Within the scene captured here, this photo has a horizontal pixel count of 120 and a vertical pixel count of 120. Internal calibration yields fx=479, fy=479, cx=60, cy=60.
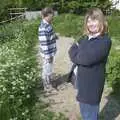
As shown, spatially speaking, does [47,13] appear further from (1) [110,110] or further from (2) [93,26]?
(2) [93,26]

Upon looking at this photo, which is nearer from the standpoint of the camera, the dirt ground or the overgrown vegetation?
the dirt ground

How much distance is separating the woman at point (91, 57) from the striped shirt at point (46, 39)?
273 cm

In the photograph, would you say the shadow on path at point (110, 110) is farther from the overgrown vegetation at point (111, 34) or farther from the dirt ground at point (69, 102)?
the overgrown vegetation at point (111, 34)

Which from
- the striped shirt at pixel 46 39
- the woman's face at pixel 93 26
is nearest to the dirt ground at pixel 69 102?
the striped shirt at pixel 46 39

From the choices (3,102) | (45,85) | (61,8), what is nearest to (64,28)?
(61,8)

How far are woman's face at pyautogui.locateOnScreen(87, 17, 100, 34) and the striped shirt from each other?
2822 millimetres

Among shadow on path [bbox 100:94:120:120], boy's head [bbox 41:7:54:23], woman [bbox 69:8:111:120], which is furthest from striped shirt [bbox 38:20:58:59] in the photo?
woman [bbox 69:8:111:120]

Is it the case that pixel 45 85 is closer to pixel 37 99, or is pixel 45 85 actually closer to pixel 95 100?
pixel 37 99

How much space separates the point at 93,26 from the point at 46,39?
9.61 ft

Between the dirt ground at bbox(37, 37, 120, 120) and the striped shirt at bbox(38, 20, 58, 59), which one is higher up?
the striped shirt at bbox(38, 20, 58, 59)

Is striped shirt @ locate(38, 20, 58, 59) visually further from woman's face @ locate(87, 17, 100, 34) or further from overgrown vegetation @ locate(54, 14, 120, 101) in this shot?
woman's face @ locate(87, 17, 100, 34)

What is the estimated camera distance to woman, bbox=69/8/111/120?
5.23 metres

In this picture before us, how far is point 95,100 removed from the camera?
550 cm

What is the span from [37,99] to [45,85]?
773 mm
